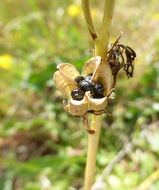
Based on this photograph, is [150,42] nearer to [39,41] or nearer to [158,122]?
[158,122]

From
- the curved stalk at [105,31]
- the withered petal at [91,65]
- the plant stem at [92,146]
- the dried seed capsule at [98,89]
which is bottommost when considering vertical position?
the plant stem at [92,146]

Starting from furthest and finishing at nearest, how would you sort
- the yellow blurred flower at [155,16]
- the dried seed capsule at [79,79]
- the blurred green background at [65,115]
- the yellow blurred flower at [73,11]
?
the yellow blurred flower at [73,11] < the yellow blurred flower at [155,16] < the blurred green background at [65,115] < the dried seed capsule at [79,79]

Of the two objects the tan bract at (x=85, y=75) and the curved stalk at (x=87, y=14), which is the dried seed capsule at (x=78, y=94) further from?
the curved stalk at (x=87, y=14)

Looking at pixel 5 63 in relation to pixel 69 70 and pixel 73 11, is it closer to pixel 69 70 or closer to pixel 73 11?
pixel 73 11

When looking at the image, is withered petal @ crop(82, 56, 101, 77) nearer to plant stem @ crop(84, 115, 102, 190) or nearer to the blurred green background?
plant stem @ crop(84, 115, 102, 190)

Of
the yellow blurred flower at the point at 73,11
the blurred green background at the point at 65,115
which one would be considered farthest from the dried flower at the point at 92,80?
the yellow blurred flower at the point at 73,11

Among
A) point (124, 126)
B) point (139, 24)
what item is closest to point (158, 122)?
point (124, 126)
